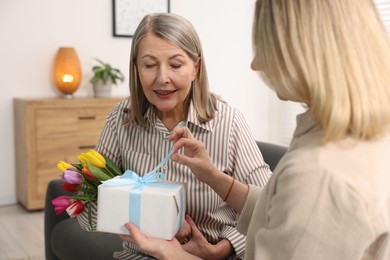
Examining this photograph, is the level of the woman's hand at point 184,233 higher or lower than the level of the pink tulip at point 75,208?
lower

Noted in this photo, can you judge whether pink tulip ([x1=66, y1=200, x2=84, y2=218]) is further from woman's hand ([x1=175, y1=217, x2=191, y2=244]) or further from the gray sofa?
the gray sofa

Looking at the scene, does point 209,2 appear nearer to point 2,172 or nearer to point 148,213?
point 2,172

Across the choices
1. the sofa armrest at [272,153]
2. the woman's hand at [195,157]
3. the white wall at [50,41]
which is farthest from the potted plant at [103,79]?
the woman's hand at [195,157]

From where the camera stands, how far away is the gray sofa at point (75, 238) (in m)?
2.26

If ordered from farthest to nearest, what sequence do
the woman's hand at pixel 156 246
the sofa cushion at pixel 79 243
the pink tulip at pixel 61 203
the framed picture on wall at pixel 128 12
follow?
the framed picture on wall at pixel 128 12, the sofa cushion at pixel 79 243, the pink tulip at pixel 61 203, the woman's hand at pixel 156 246

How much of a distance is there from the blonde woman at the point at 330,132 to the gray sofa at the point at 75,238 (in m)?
1.34

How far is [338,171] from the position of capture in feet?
3.10

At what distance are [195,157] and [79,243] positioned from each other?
961 millimetres

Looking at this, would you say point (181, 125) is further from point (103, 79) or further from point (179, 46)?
point (103, 79)

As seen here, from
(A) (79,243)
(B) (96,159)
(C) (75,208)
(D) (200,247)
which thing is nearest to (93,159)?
(B) (96,159)

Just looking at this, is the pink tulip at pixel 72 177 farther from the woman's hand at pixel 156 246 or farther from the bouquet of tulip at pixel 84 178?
the woman's hand at pixel 156 246

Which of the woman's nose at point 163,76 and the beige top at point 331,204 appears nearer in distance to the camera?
the beige top at point 331,204

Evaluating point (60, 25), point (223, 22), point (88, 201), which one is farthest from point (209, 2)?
point (88, 201)

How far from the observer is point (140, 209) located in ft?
4.69
